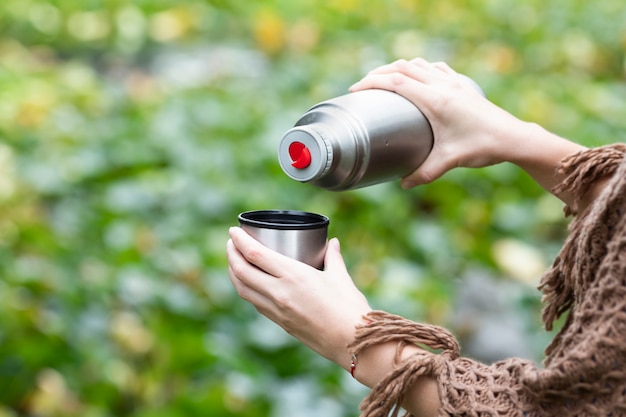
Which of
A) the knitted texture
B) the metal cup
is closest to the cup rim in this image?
the metal cup

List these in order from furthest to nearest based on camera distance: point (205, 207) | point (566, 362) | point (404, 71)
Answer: point (205, 207) < point (404, 71) < point (566, 362)

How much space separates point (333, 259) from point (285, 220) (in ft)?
0.34

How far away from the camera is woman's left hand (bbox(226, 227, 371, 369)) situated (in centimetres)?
112

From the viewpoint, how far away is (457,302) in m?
2.87

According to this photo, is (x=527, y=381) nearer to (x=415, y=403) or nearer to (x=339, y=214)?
(x=415, y=403)

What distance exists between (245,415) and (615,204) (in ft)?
4.22

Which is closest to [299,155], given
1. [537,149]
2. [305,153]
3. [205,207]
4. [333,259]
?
[305,153]

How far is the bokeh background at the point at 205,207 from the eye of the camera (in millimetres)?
2369

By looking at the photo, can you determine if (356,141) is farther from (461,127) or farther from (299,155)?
(461,127)

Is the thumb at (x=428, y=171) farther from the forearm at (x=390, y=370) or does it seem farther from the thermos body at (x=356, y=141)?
the forearm at (x=390, y=370)

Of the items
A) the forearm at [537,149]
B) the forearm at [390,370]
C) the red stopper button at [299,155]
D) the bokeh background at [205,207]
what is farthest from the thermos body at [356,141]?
the bokeh background at [205,207]

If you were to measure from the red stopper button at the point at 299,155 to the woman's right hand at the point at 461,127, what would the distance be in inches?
7.9

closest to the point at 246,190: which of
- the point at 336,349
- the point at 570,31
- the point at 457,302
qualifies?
the point at 457,302

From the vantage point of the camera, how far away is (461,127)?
53.1 inches
